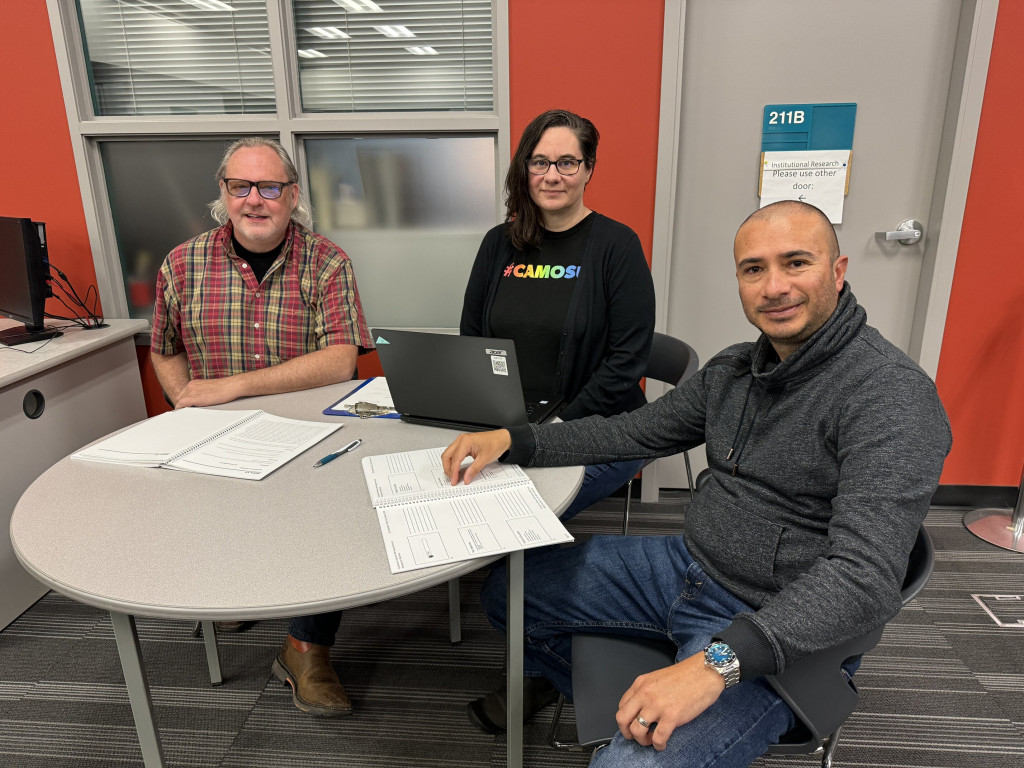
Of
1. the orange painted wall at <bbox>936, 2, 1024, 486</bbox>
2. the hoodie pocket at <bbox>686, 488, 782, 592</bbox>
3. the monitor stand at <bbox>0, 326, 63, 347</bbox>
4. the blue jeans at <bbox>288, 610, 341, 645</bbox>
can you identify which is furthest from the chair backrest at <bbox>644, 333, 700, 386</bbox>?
the monitor stand at <bbox>0, 326, 63, 347</bbox>

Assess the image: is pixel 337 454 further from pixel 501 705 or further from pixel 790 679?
pixel 790 679

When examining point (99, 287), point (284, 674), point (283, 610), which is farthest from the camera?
point (99, 287)

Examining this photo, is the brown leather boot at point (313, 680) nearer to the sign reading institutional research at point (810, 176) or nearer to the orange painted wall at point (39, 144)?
the orange painted wall at point (39, 144)

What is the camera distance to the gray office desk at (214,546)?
0.93m

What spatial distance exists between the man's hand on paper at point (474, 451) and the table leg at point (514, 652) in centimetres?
20

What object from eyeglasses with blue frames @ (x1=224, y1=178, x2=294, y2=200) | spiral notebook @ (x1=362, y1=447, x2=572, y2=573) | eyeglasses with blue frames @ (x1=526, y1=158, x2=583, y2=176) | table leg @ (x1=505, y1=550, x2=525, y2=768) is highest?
eyeglasses with blue frames @ (x1=526, y1=158, x2=583, y2=176)

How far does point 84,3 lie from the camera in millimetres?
2650

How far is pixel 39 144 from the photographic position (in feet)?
8.80

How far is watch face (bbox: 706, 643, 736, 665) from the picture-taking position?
906mm

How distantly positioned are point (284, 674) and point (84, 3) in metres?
2.79

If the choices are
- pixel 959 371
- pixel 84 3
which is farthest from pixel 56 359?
pixel 959 371

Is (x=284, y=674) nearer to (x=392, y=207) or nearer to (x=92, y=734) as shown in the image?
(x=92, y=734)

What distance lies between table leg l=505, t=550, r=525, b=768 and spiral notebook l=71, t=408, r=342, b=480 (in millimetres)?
547

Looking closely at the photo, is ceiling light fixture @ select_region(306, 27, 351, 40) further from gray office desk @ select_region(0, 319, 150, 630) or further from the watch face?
the watch face
